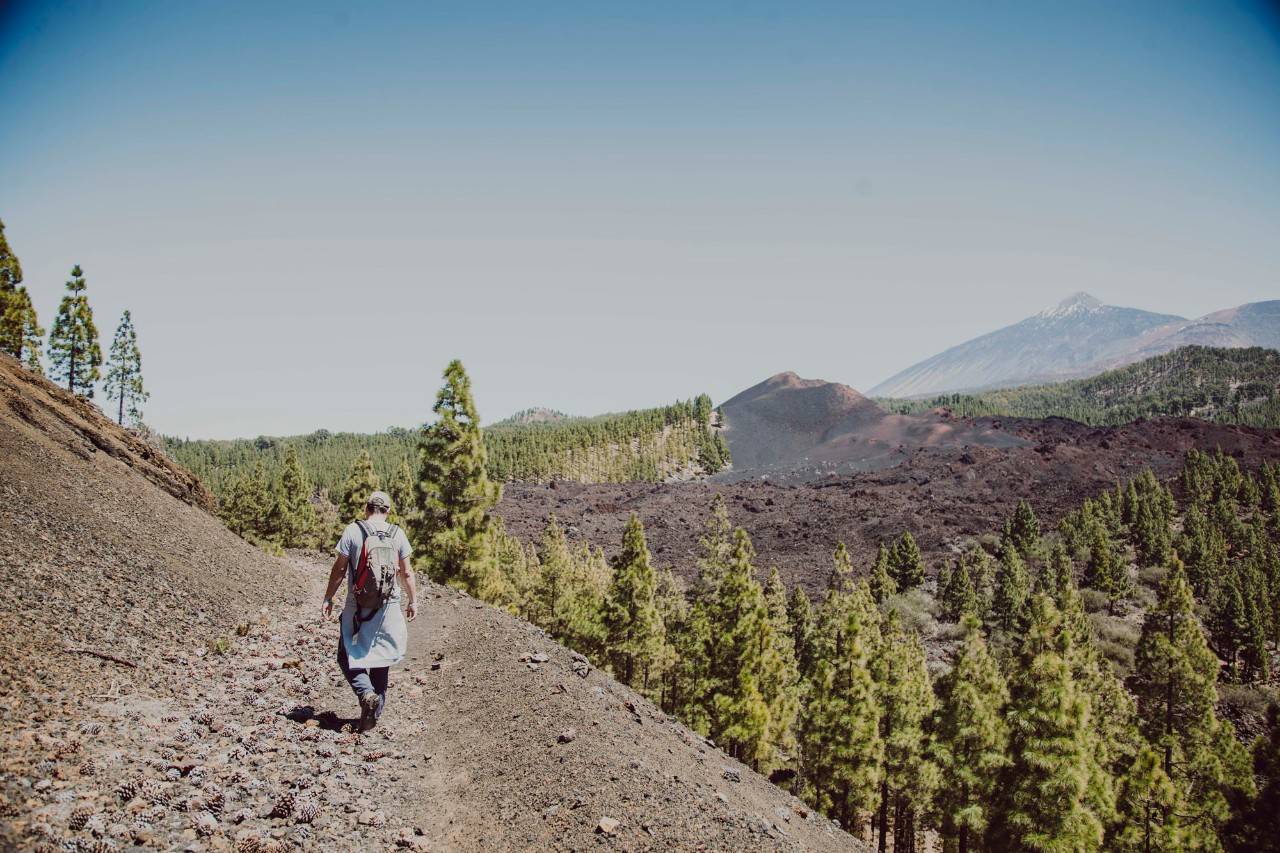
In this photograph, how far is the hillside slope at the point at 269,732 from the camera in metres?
5.09

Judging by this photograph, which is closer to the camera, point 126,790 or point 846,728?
point 126,790

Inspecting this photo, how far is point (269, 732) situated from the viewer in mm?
6770

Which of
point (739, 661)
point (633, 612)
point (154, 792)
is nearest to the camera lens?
point (154, 792)

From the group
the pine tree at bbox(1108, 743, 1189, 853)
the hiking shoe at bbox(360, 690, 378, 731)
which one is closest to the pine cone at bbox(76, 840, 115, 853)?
the hiking shoe at bbox(360, 690, 378, 731)

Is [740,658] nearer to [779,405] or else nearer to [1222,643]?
[1222,643]

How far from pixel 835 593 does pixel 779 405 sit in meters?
143

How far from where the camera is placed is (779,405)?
6698 inches

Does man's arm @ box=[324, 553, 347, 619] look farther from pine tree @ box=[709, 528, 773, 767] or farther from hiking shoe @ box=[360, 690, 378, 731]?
pine tree @ box=[709, 528, 773, 767]

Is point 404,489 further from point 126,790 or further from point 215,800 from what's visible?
point 126,790

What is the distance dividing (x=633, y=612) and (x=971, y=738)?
14.2 m

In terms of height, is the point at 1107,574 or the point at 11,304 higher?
the point at 11,304

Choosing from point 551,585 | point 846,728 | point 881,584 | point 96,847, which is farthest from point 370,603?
point 881,584

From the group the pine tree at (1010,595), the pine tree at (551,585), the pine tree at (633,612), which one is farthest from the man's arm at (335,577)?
the pine tree at (1010,595)

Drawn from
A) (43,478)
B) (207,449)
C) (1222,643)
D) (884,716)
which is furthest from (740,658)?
(207,449)
